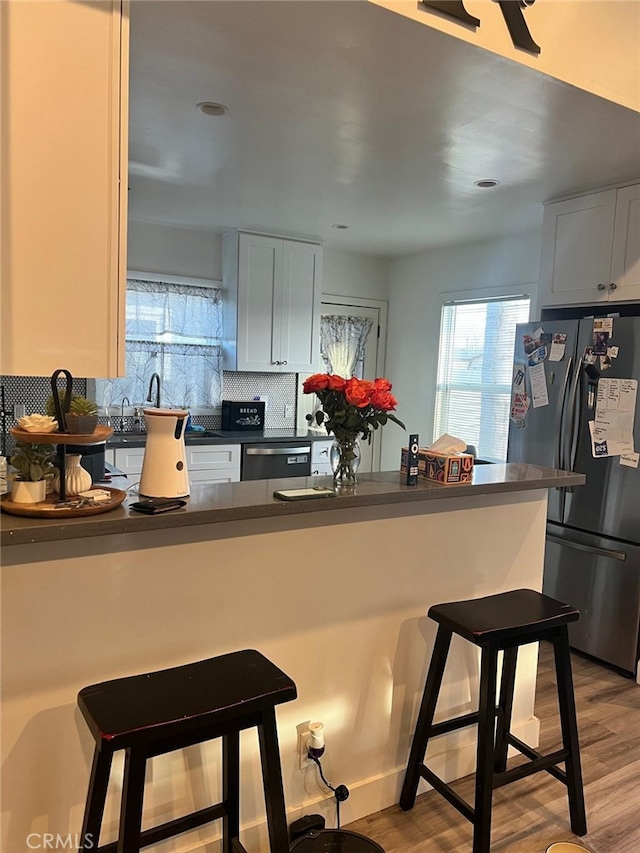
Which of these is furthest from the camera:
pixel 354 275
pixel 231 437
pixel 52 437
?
pixel 354 275

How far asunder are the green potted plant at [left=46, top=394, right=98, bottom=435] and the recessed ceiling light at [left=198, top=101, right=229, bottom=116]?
1456 mm

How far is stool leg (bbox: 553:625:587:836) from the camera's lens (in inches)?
76.8

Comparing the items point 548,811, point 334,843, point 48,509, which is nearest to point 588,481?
point 548,811

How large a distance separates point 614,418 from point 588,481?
0.37m

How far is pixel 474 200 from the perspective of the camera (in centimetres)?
352

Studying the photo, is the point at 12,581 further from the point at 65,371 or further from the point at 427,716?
the point at 427,716

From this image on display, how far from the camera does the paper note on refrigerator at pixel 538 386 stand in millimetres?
3418

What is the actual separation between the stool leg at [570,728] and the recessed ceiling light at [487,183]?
2.28 m

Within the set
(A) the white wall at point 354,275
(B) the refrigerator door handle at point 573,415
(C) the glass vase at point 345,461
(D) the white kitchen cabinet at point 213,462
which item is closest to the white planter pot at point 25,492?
(C) the glass vase at point 345,461

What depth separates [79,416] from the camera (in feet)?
4.68

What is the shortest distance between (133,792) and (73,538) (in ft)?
1.82

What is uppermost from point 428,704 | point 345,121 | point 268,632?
point 345,121

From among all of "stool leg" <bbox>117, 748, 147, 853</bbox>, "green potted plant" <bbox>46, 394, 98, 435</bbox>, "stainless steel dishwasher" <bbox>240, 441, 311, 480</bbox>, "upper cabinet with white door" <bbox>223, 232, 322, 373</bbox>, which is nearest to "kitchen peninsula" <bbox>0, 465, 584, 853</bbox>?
"green potted plant" <bbox>46, 394, 98, 435</bbox>

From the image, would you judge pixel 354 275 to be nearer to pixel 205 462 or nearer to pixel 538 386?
pixel 205 462
